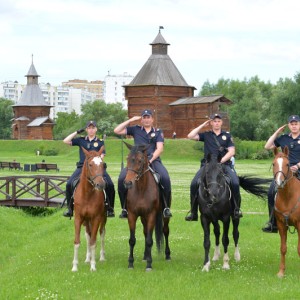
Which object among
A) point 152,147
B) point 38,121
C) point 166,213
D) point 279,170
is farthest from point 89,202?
point 38,121

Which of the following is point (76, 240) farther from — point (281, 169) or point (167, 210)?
point (281, 169)

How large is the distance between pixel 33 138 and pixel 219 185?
286 ft

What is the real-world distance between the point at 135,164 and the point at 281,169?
8.61 ft

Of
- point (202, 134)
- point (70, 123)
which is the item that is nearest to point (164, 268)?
point (202, 134)

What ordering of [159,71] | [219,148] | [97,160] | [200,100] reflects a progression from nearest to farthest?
[97,160]
[219,148]
[200,100]
[159,71]

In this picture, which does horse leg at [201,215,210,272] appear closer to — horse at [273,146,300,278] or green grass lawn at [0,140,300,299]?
green grass lawn at [0,140,300,299]

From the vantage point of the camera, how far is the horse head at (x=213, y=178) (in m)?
12.6

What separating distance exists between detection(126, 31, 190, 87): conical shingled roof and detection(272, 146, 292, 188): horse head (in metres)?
70.5

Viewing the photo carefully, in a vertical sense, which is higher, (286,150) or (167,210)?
(286,150)

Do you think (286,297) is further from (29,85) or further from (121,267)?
(29,85)

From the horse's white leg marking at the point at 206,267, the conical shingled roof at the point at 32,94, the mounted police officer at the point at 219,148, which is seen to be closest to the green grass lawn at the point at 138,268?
the horse's white leg marking at the point at 206,267

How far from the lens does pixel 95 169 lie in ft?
41.2

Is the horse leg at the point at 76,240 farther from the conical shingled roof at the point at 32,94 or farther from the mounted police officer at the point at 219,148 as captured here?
the conical shingled roof at the point at 32,94

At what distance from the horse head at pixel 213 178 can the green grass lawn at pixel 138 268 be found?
4.78 feet
